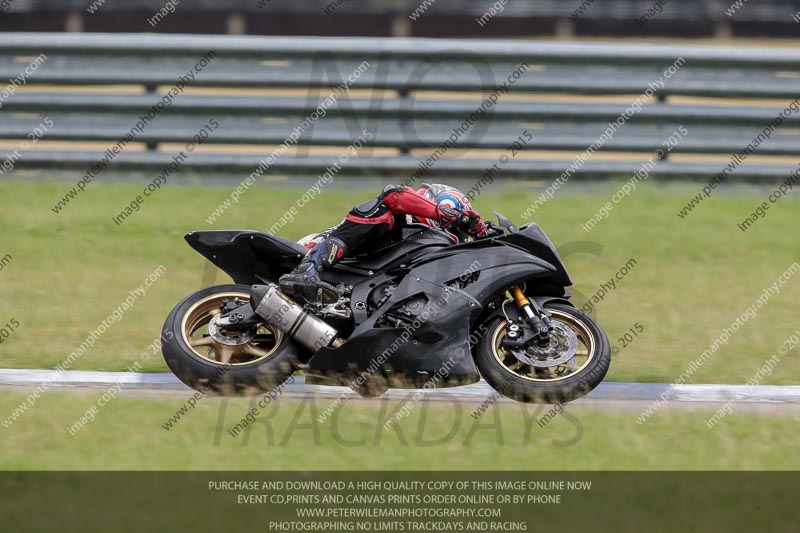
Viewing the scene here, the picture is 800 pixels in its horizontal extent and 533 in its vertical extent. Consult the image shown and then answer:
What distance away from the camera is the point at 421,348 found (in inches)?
276

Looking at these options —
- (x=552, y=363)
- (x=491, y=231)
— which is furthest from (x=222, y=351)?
(x=552, y=363)

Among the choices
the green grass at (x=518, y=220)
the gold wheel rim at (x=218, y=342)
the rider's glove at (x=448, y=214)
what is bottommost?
the green grass at (x=518, y=220)

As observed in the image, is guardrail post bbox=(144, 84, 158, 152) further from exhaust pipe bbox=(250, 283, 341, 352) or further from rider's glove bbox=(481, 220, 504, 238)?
rider's glove bbox=(481, 220, 504, 238)

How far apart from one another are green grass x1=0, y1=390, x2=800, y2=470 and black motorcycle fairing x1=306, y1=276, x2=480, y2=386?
245 millimetres

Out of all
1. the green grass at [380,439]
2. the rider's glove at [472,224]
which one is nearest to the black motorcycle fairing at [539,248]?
the rider's glove at [472,224]

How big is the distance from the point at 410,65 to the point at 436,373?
19.3ft

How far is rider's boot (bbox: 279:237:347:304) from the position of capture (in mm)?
7160

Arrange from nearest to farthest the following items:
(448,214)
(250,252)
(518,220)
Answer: (448,214)
(250,252)
(518,220)

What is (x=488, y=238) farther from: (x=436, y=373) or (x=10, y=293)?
(x=10, y=293)

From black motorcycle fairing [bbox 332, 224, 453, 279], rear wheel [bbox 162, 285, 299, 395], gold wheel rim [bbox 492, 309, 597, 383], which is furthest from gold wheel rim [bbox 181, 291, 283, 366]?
gold wheel rim [bbox 492, 309, 597, 383]

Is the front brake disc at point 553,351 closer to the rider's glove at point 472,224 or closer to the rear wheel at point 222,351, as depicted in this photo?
the rider's glove at point 472,224

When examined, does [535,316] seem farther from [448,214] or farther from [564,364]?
[448,214]

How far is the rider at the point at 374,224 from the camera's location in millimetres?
7199

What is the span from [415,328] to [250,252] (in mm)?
1259
